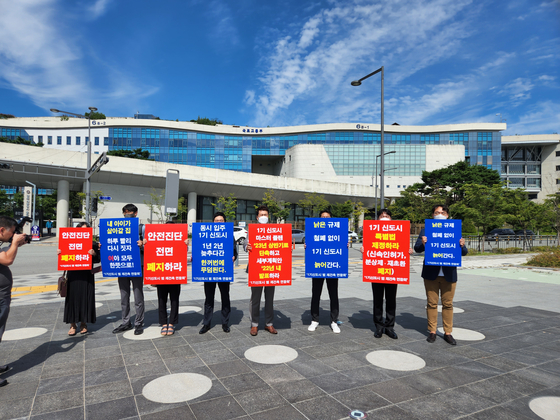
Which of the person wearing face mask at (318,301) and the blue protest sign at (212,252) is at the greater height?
the blue protest sign at (212,252)

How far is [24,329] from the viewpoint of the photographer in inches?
247

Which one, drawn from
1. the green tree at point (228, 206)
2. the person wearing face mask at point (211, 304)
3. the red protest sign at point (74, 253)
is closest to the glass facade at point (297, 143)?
the green tree at point (228, 206)

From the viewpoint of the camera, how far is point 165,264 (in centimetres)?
609

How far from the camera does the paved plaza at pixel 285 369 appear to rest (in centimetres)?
359

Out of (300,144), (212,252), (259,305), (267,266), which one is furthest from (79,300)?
(300,144)

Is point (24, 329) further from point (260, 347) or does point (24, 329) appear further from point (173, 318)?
point (260, 347)

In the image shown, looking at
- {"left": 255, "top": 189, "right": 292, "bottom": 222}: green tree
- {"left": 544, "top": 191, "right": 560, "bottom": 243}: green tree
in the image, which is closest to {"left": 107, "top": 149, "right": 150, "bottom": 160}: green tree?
{"left": 255, "top": 189, "right": 292, "bottom": 222}: green tree

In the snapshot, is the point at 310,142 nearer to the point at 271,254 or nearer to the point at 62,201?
the point at 62,201

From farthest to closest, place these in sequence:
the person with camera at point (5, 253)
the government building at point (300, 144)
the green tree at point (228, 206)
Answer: the government building at point (300, 144) → the green tree at point (228, 206) → the person with camera at point (5, 253)

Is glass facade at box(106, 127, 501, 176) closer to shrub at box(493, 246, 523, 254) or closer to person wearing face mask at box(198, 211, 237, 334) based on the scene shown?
shrub at box(493, 246, 523, 254)

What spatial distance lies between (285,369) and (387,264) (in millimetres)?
2566

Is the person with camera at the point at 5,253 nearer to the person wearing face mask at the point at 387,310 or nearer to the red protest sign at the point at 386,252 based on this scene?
the red protest sign at the point at 386,252

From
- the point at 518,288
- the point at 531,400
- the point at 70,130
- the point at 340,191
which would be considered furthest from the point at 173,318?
the point at 70,130

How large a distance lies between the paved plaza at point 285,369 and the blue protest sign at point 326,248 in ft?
3.53
